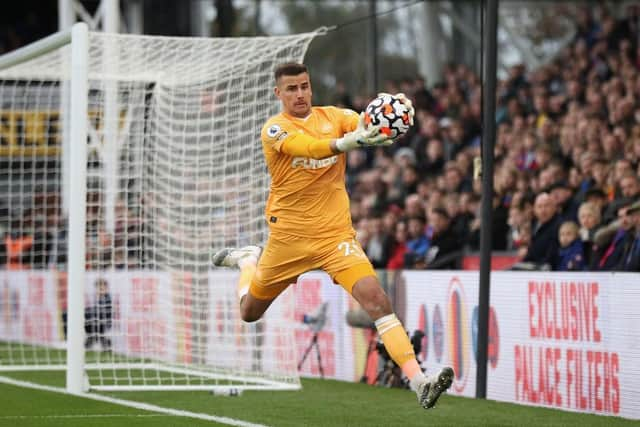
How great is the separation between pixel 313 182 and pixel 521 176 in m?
5.88

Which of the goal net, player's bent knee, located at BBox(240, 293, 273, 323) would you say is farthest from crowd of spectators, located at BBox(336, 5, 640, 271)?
player's bent knee, located at BBox(240, 293, 273, 323)

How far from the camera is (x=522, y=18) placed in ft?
105

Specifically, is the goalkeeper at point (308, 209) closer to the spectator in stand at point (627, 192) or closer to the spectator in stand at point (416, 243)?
the spectator in stand at point (627, 192)

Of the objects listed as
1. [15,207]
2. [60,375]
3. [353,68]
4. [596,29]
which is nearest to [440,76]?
[596,29]

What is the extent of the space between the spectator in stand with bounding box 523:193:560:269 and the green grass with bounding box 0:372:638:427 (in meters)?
1.86

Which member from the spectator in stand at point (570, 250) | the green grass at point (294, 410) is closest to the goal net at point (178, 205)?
the green grass at point (294, 410)

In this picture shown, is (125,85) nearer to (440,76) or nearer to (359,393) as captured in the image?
(359,393)

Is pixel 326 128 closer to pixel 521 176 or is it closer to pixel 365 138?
pixel 365 138

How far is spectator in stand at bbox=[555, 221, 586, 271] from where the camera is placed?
38.4 feet

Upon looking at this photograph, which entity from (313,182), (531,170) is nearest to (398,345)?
(313,182)

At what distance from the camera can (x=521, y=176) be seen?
46.9 ft

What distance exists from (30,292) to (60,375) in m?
6.18

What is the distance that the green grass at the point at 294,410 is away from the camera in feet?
30.3

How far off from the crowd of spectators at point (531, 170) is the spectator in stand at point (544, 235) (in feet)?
0.04
